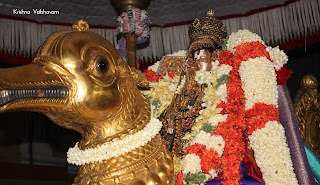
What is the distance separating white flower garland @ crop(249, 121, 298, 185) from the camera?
1.88 metres

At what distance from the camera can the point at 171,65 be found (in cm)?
262

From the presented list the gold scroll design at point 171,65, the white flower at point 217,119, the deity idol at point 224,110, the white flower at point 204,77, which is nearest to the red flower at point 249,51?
the deity idol at point 224,110

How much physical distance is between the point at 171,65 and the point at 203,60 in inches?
10.7

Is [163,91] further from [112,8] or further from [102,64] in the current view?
[112,8]

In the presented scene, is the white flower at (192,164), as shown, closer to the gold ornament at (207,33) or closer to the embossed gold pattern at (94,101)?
the embossed gold pattern at (94,101)

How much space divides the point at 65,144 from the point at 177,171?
2.80m

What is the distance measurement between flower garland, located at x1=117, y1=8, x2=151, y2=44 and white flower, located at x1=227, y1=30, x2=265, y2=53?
73 cm

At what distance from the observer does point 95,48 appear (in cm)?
162

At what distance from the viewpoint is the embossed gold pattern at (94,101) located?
1.47 meters

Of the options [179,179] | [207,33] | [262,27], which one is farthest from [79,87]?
[262,27]

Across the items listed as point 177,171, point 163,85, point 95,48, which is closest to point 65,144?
point 163,85

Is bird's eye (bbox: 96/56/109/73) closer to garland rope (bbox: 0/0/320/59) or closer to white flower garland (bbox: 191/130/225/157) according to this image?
white flower garland (bbox: 191/130/225/157)

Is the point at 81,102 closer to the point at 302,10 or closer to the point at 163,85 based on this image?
the point at 163,85

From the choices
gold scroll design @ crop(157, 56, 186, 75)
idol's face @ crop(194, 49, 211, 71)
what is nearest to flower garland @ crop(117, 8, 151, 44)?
gold scroll design @ crop(157, 56, 186, 75)
